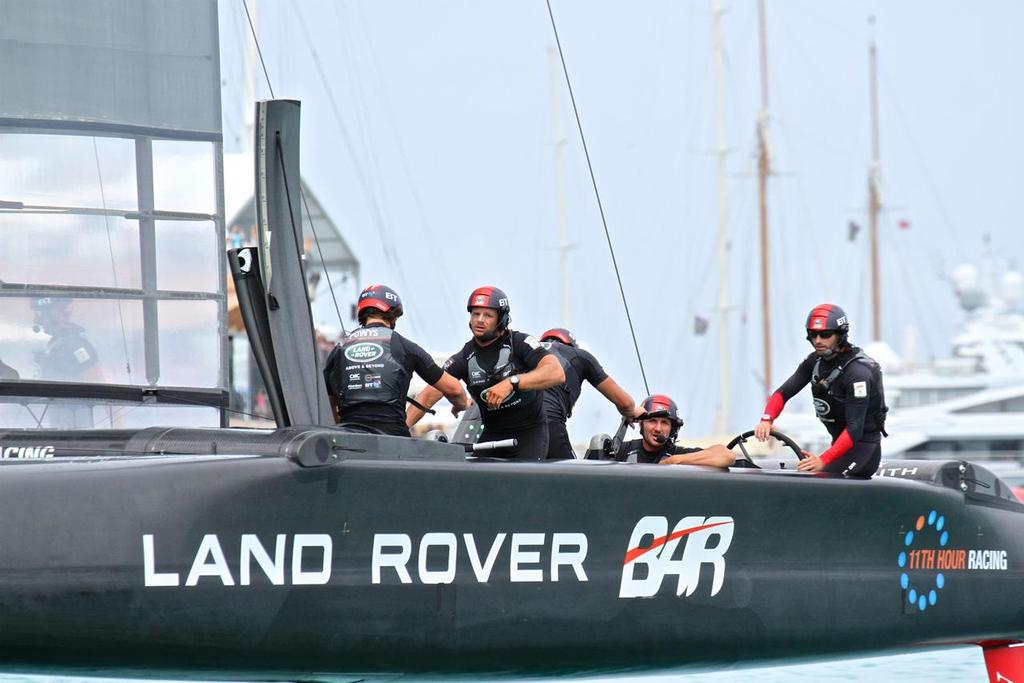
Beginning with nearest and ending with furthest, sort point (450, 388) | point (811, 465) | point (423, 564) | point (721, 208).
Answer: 1. point (423, 564)
2. point (450, 388)
3. point (811, 465)
4. point (721, 208)

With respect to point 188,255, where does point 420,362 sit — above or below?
below

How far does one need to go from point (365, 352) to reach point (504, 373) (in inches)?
28.3

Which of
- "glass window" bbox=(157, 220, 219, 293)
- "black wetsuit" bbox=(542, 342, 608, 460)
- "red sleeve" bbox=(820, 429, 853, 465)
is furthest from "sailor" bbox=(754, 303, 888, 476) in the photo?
"glass window" bbox=(157, 220, 219, 293)

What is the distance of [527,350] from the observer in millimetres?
6254

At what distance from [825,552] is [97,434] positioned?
2686 mm

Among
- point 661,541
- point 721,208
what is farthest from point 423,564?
point 721,208

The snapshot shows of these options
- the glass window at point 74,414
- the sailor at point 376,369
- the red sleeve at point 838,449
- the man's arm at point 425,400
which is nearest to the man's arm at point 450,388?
the sailor at point 376,369

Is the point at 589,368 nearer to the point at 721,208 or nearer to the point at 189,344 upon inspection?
the point at 189,344

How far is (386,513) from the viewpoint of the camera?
16.0 feet

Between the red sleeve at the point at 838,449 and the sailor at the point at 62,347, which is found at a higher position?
the sailor at the point at 62,347

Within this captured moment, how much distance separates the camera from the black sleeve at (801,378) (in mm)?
6898

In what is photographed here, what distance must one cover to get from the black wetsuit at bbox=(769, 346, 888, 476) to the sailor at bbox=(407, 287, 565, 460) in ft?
3.95

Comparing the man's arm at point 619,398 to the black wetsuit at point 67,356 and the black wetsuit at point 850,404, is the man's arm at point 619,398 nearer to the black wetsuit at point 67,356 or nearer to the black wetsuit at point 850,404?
the black wetsuit at point 850,404

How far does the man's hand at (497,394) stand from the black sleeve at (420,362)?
8.2 inches
